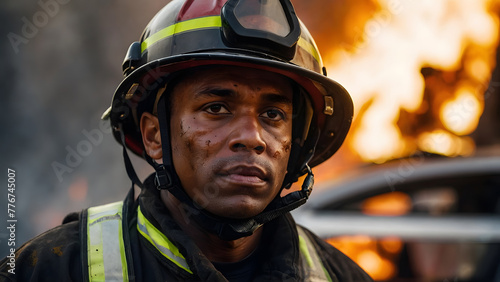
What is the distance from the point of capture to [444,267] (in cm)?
545

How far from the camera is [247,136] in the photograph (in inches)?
86.0

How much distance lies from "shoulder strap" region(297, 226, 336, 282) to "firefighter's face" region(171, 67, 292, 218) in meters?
0.36

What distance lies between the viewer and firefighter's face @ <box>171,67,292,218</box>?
7.11 feet

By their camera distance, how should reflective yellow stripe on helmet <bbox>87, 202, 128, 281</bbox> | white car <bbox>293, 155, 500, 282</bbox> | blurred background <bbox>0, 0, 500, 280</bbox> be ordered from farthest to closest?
blurred background <bbox>0, 0, 500, 280</bbox>, white car <bbox>293, 155, 500, 282</bbox>, reflective yellow stripe on helmet <bbox>87, 202, 128, 281</bbox>

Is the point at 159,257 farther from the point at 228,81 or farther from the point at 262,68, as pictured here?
the point at 262,68

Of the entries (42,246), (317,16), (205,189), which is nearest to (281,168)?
(205,189)

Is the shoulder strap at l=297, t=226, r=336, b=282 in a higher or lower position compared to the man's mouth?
lower

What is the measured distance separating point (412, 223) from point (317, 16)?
4836mm

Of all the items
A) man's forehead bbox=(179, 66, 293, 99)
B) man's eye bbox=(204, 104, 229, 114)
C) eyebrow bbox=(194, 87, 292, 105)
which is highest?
man's forehead bbox=(179, 66, 293, 99)

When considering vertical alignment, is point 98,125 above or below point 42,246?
above

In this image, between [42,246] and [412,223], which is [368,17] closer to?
[412,223]

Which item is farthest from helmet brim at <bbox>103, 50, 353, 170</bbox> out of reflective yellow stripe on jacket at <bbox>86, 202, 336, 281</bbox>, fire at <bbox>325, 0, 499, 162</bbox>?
fire at <bbox>325, 0, 499, 162</bbox>

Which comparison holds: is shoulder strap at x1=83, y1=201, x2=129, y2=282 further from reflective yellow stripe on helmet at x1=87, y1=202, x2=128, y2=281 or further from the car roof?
the car roof

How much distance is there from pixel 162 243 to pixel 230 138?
52 cm
